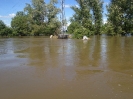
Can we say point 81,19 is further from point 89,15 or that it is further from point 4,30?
point 4,30

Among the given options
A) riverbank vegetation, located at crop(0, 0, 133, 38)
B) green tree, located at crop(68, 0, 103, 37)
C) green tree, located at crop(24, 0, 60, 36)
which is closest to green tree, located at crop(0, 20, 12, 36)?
riverbank vegetation, located at crop(0, 0, 133, 38)

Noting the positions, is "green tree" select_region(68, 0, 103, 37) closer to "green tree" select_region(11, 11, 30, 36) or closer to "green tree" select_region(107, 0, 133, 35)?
"green tree" select_region(107, 0, 133, 35)

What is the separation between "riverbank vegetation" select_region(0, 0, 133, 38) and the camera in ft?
143

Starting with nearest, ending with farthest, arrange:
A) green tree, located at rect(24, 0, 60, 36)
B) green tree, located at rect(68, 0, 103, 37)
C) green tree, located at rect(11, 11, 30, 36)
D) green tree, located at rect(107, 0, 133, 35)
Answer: green tree, located at rect(107, 0, 133, 35) → green tree, located at rect(68, 0, 103, 37) → green tree, located at rect(24, 0, 60, 36) → green tree, located at rect(11, 11, 30, 36)

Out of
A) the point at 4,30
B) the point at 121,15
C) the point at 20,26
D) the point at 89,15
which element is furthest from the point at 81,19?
the point at 4,30

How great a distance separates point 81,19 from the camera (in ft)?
167

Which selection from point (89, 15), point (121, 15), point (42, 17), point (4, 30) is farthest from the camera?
point (4, 30)

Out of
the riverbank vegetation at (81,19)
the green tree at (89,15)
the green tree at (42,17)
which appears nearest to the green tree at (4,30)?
the riverbank vegetation at (81,19)

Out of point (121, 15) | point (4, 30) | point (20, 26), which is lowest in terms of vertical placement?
point (4, 30)

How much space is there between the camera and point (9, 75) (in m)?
6.78

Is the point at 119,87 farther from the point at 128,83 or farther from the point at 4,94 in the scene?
the point at 4,94

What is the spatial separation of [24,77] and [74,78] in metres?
1.66

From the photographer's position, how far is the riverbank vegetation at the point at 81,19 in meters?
43.5

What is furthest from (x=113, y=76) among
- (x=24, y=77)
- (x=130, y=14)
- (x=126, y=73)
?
(x=130, y=14)
